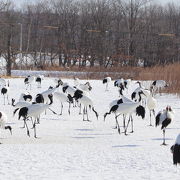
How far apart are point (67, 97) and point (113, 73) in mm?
18380

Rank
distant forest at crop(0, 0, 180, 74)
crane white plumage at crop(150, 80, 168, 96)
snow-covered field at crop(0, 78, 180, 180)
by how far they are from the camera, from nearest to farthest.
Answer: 1. snow-covered field at crop(0, 78, 180, 180)
2. crane white plumage at crop(150, 80, 168, 96)
3. distant forest at crop(0, 0, 180, 74)

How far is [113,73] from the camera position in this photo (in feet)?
106

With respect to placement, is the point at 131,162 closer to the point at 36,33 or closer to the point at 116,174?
the point at 116,174

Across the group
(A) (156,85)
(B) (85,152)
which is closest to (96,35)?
(A) (156,85)

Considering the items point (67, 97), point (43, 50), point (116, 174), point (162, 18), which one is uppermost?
point (162, 18)

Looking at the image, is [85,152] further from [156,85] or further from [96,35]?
[96,35]

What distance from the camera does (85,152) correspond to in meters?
8.25

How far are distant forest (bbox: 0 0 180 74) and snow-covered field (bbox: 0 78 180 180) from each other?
3220cm

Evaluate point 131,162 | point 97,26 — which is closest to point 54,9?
point 97,26

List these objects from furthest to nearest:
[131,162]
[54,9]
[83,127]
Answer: [54,9], [83,127], [131,162]

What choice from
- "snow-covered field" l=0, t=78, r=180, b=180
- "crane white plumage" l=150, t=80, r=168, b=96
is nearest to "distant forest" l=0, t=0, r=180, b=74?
"crane white plumage" l=150, t=80, r=168, b=96

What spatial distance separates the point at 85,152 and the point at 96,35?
41.7 m

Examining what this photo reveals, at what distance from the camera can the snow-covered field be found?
6.73 meters

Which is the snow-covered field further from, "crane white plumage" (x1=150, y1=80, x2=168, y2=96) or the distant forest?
the distant forest
